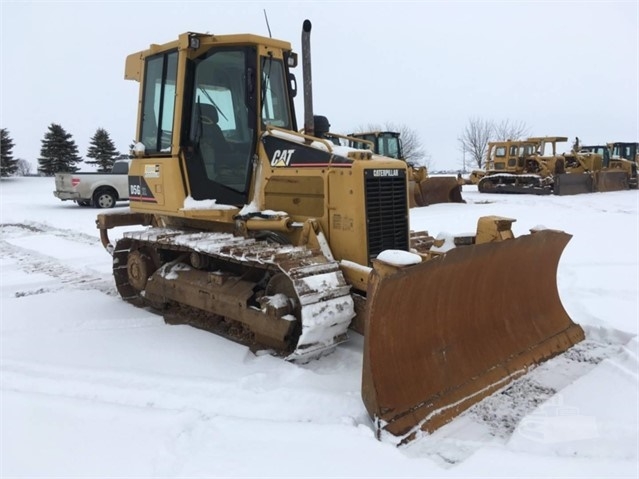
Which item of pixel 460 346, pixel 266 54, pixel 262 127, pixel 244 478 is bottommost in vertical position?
pixel 244 478

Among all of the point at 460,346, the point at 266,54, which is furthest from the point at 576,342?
the point at 266,54

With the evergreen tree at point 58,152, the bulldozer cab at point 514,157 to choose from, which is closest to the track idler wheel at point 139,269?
the bulldozer cab at point 514,157

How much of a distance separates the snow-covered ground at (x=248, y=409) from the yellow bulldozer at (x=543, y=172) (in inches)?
711

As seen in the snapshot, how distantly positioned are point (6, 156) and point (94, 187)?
31.4 m

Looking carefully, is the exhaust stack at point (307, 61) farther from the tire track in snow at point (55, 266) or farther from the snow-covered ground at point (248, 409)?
the tire track in snow at point (55, 266)

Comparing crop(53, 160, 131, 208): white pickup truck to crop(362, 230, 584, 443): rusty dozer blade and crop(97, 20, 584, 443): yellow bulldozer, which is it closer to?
crop(97, 20, 584, 443): yellow bulldozer

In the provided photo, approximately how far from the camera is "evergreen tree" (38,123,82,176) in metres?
44.7

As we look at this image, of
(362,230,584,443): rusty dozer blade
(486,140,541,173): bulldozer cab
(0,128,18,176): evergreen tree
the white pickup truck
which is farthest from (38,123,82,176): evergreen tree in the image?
(362,230,584,443): rusty dozer blade

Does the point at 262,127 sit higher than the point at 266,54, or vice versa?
the point at 266,54

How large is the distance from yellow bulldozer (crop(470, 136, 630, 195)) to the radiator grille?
19.5 metres

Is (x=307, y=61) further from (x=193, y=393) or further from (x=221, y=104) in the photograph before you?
(x=193, y=393)

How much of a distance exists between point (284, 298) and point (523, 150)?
24.2 meters

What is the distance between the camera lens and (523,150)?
84.7ft

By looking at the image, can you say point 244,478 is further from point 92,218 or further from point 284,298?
point 92,218
